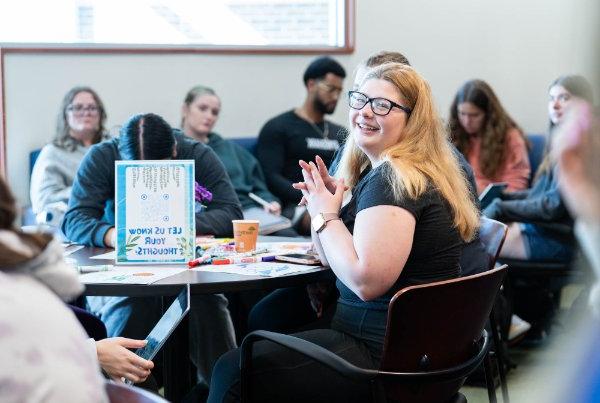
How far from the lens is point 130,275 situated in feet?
7.89

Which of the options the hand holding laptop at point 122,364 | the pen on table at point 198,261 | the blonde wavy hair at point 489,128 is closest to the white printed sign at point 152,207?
the pen on table at point 198,261

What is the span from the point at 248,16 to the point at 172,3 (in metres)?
0.48

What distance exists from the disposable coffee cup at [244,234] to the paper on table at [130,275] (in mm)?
280

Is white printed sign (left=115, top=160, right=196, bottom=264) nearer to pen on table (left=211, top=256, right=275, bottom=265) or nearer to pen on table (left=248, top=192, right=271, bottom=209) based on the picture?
pen on table (left=211, top=256, right=275, bottom=265)

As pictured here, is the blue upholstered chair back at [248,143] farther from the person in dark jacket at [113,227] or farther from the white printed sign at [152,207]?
the white printed sign at [152,207]

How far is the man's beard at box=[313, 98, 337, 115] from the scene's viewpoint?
5.10 meters

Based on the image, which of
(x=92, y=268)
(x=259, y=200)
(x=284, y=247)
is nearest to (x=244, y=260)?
(x=284, y=247)

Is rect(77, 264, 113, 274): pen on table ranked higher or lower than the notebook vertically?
higher

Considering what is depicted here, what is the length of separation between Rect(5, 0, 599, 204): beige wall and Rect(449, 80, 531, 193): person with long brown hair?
385mm

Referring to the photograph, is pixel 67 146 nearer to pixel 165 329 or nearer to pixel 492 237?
pixel 492 237

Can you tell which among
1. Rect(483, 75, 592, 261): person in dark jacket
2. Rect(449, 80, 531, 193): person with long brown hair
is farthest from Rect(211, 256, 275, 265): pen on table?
Rect(449, 80, 531, 193): person with long brown hair

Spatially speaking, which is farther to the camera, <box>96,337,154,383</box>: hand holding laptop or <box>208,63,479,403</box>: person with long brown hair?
<box>208,63,479,403</box>: person with long brown hair

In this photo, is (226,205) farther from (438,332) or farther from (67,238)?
(438,332)

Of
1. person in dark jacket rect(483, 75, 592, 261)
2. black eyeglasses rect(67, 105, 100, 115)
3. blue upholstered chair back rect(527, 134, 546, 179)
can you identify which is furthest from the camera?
blue upholstered chair back rect(527, 134, 546, 179)
